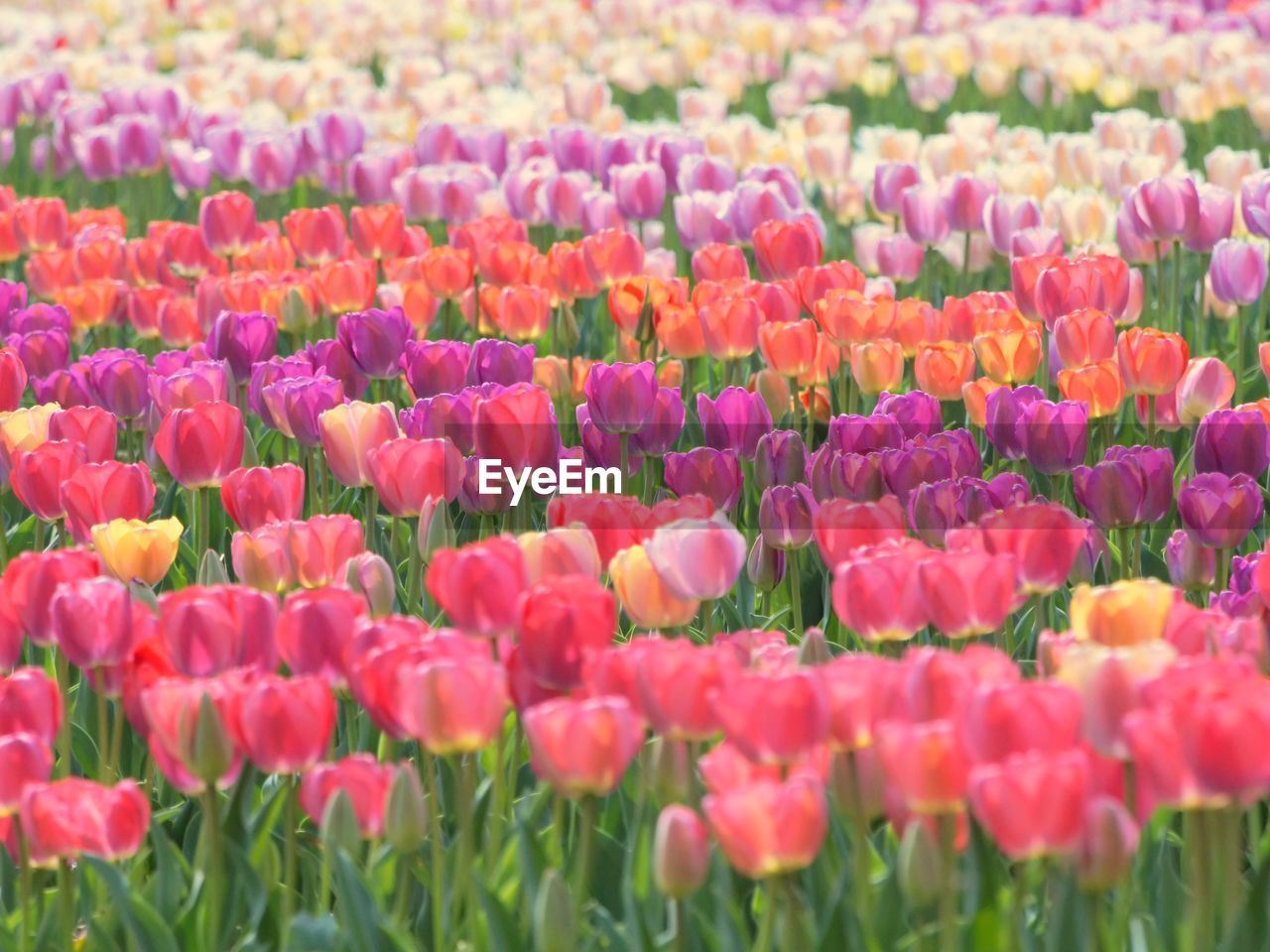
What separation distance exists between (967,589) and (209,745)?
88cm

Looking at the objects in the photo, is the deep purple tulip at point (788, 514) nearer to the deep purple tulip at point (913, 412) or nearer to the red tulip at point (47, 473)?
the deep purple tulip at point (913, 412)

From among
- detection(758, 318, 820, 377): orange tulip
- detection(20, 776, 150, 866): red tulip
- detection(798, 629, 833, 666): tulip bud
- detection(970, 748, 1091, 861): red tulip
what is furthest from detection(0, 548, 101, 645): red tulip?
detection(758, 318, 820, 377): orange tulip

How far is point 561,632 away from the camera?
202cm

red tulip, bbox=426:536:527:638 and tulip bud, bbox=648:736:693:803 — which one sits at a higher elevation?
red tulip, bbox=426:536:527:638

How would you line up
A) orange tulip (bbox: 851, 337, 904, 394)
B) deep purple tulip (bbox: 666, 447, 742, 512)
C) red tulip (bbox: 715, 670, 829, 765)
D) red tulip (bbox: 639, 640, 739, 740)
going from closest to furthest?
red tulip (bbox: 715, 670, 829, 765) < red tulip (bbox: 639, 640, 739, 740) < deep purple tulip (bbox: 666, 447, 742, 512) < orange tulip (bbox: 851, 337, 904, 394)

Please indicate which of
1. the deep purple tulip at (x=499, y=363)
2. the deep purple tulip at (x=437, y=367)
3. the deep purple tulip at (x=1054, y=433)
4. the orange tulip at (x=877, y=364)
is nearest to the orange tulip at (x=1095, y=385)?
the deep purple tulip at (x=1054, y=433)

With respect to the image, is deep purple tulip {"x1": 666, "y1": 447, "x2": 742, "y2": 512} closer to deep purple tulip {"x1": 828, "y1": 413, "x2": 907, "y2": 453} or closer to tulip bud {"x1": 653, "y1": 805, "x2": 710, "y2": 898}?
deep purple tulip {"x1": 828, "y1": 413, "x2": 907, "y2": 453}

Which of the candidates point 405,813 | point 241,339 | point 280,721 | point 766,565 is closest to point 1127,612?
point 405,813

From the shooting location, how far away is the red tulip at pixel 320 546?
2627mm

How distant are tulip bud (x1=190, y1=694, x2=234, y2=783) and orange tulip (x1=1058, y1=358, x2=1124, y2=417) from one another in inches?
75.6

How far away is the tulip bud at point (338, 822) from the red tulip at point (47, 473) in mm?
1174

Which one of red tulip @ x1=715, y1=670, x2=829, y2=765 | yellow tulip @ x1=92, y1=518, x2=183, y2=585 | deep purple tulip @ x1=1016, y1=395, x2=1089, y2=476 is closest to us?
red tulip @ x1=715, y1=670, x2=829, y2=765

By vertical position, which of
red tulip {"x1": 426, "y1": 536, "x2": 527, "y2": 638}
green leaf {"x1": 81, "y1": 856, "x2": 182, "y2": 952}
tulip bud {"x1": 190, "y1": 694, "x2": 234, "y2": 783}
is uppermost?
red tulip {"x1": 426, "y1": 536, "x2": 527, "y2": 638}

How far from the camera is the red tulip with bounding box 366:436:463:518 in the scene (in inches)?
114
